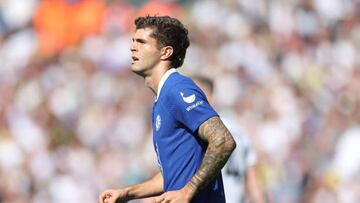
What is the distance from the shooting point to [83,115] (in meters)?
12.1

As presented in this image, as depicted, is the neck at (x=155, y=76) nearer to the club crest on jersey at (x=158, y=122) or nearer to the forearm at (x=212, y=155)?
the club crest on jersey at (x=158, y=122)

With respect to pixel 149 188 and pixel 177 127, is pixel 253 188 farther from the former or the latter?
pixel 177 127

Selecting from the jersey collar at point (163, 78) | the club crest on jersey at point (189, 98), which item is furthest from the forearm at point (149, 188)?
the club crest on jersey at point (189, 98)

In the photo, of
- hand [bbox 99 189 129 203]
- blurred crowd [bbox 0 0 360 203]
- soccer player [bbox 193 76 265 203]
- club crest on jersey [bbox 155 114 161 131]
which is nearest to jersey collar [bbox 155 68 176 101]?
club crest on jersey [bbox 155 114 161 131]

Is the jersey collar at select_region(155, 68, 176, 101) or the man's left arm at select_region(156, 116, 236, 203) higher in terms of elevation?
the jersey collar at select_region(155, 68, 176, 101)

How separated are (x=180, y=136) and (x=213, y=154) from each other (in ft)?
1.05

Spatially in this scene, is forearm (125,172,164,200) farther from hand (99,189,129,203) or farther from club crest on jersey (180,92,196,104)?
club crest on jersey (180,92,196,104)

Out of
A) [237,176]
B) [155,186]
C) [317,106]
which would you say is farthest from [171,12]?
[155,186]

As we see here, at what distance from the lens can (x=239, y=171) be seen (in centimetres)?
659

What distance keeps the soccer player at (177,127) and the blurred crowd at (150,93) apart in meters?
5.09

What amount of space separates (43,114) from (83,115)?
562 mm

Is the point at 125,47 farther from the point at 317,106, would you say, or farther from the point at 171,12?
the point at 317,106

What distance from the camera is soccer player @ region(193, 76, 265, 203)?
6461 mm

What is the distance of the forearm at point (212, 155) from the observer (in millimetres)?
4316
